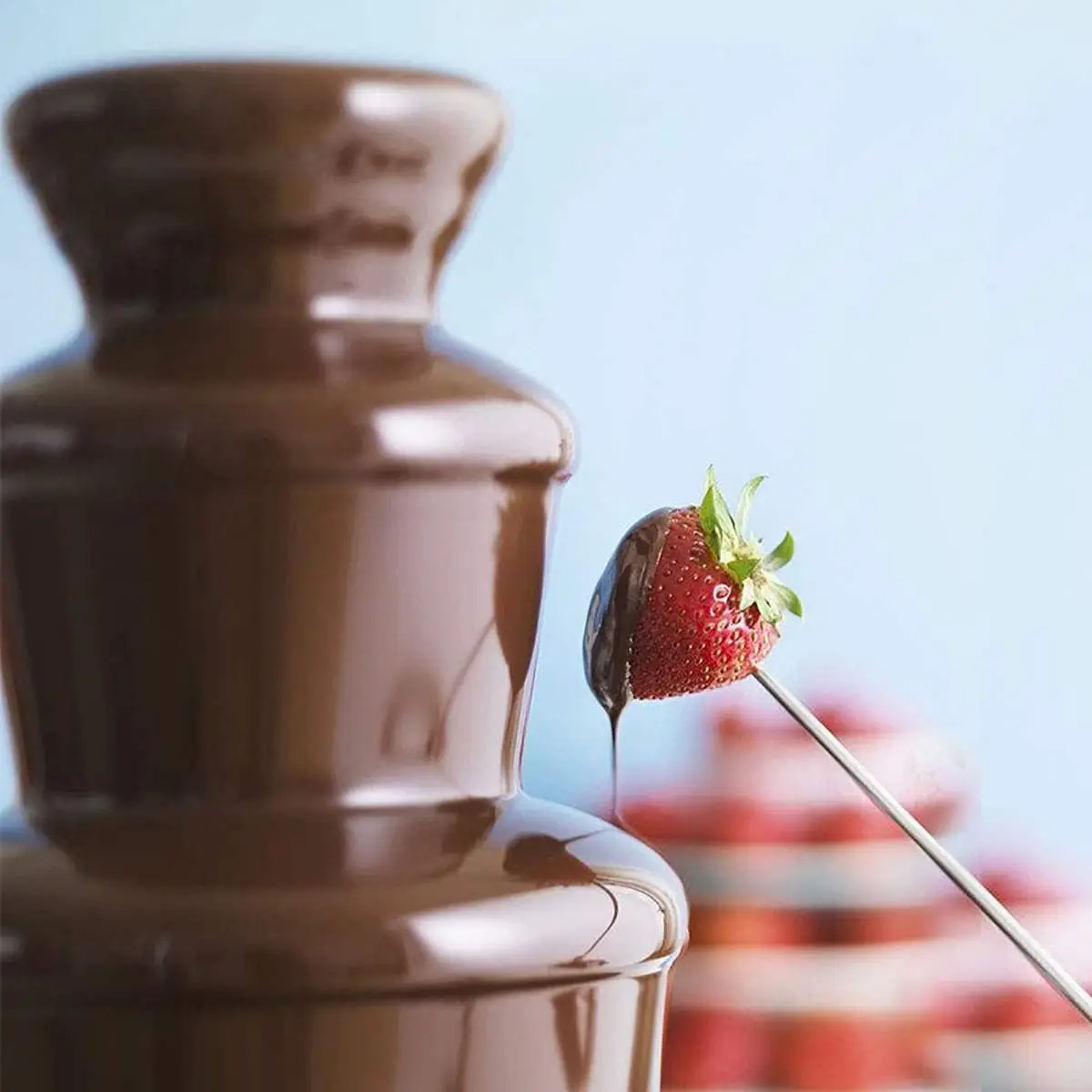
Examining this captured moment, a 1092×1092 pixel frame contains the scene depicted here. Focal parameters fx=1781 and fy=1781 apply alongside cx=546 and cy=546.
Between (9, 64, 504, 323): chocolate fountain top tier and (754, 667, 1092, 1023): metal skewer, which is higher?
(9, 64, 504, 323): chocolate fountain top tier

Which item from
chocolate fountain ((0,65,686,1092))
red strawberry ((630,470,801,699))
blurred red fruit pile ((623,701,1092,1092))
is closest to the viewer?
chocolate fountain ((0,65,686,1092))

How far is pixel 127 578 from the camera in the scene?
32.8 inches

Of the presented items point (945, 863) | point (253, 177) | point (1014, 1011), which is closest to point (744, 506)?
point (945, 863)

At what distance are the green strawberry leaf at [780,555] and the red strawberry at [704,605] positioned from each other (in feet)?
0.06

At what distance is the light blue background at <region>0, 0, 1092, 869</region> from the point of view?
4.24ft

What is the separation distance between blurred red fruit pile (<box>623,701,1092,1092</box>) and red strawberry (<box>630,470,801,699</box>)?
0.96 ft

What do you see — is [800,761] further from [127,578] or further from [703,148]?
[127,578]

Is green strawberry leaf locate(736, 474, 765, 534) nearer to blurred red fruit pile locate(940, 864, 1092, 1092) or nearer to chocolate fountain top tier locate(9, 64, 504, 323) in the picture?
chocolate fountain top tier locate(9, 64, 504, 323)

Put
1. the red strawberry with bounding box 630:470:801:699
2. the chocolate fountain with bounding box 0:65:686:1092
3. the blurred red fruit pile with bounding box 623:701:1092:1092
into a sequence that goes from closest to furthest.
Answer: the chocolate fountain with bounding box 0:65:686:1092 < the red strawberry with bounding box 630:470:801:699 < the blurred red fruit pile with bounding box 623:701:1092:1092

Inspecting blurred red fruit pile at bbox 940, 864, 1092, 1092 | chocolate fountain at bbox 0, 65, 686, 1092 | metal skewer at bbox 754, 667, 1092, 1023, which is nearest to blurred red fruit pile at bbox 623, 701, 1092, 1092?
blurred red fruit pile at bbox 940, 864, 1092, 1092

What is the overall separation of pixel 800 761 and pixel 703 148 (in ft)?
1.48

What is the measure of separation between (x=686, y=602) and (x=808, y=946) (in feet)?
1.34

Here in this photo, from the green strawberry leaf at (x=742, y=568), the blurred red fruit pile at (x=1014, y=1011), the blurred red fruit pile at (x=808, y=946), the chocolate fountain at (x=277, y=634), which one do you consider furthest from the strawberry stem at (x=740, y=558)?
the blurred red fruit pile at (x=1014, y=1011)

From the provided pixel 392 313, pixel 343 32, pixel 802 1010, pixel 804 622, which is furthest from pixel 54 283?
pixel 802 1010
